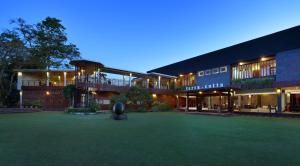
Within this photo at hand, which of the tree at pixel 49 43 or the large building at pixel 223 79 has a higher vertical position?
the tree at pixel 49 43

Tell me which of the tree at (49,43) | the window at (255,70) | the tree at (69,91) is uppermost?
the tree at (49,43)

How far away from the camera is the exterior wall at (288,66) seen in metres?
18.4

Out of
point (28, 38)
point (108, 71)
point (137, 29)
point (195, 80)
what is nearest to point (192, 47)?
point (137, 29)

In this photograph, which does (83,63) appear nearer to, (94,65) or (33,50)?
(94,65)

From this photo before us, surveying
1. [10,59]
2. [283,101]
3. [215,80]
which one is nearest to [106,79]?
[10,59]

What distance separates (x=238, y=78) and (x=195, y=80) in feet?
21.4

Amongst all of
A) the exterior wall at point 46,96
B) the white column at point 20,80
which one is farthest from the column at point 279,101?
the white column at point 20,80

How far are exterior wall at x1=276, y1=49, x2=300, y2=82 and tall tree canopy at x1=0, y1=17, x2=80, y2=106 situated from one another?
891 inches

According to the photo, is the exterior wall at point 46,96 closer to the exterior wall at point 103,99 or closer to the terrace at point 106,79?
the exterior wall at point 103,99

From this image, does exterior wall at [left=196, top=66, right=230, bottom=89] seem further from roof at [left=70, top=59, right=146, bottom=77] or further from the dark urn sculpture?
the dark urn sculpture

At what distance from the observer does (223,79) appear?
24906 mm

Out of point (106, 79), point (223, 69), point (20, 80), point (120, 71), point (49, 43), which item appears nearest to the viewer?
point (223, 69)

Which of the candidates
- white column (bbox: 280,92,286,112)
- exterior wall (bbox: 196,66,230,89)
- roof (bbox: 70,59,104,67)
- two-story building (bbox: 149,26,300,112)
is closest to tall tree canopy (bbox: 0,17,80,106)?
roof (bbox: 70,59,104,67)

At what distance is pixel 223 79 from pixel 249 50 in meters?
3.98
